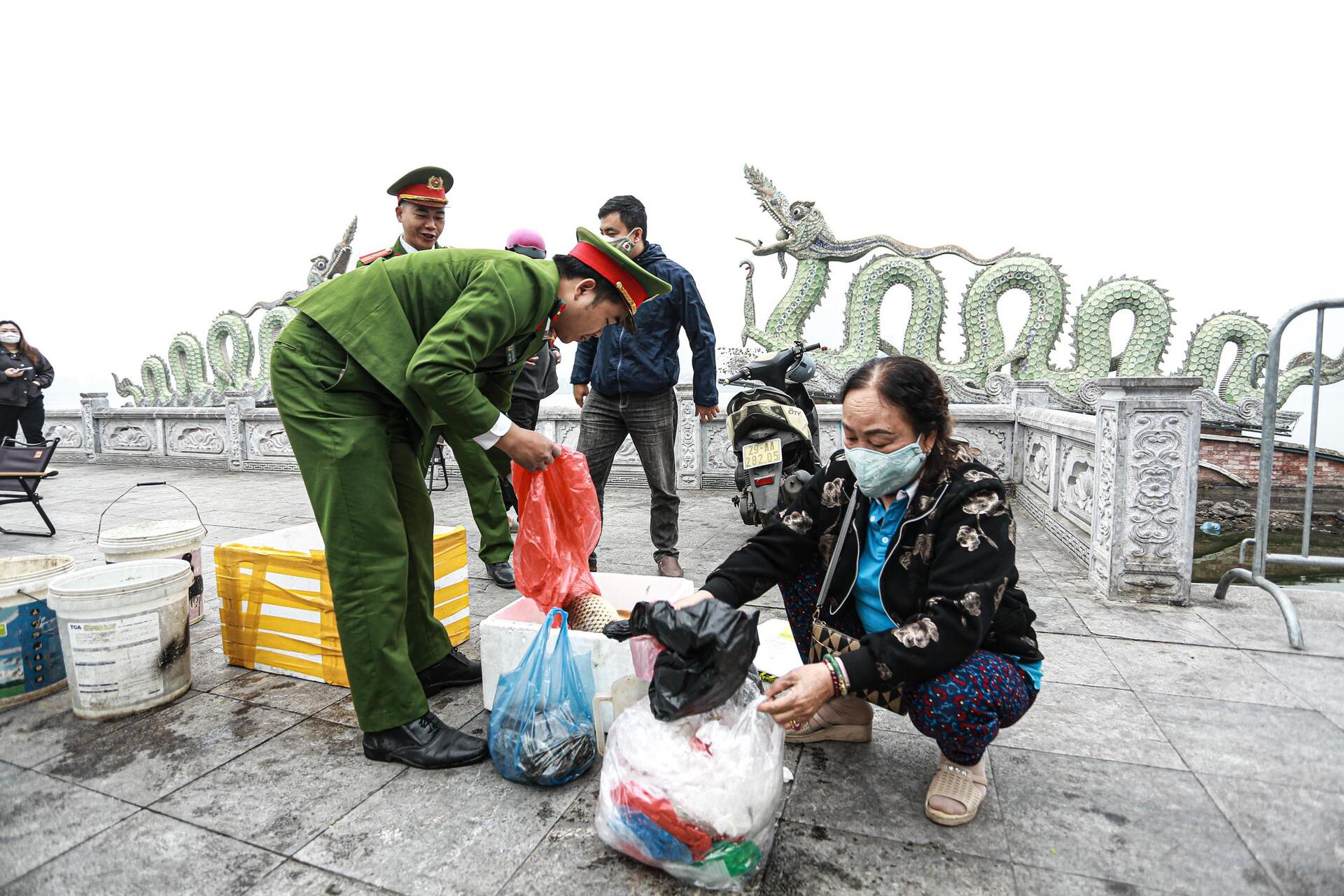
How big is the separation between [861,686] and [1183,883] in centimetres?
77

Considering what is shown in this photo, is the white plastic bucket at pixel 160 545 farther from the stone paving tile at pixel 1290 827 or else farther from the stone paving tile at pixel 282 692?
the stone paving tile at pixel 1290 827

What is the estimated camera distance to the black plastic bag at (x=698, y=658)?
1.50 meters

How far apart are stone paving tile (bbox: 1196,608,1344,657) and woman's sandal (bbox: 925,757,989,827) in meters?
1.93

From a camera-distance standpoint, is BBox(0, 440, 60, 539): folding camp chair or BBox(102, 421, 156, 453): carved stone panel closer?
BBox(0, 440, 60, 539): folding camp chair

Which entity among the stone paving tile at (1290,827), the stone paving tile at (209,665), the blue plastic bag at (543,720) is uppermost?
the blue plastic bag at (543,720)

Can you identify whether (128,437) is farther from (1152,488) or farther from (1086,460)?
(1152,488)

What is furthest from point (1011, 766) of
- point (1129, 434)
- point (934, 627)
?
point (1129, 434)

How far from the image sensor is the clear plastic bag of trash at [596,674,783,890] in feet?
4.76

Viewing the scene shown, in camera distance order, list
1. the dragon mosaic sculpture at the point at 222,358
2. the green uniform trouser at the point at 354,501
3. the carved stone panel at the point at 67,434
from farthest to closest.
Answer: the dragon mosaic sculpture at the point at 222,358
the carved stone panel at the point at 67,434
the green uniform trouser at the point at 354,501

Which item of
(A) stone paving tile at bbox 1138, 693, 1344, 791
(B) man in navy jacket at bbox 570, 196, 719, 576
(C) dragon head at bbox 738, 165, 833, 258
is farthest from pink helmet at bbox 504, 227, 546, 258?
(C) dragon head at bbox 738, 165, 833, 258

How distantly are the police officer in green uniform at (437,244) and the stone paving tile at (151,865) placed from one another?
4.84ft

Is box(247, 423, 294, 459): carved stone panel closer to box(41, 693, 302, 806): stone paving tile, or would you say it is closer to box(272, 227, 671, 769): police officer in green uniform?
box(41, 693, 302, 806): stone paving tile

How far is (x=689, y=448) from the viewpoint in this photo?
7.54 meters

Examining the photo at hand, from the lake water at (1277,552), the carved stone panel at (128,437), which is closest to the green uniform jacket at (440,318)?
the lake water at (1277,552)
